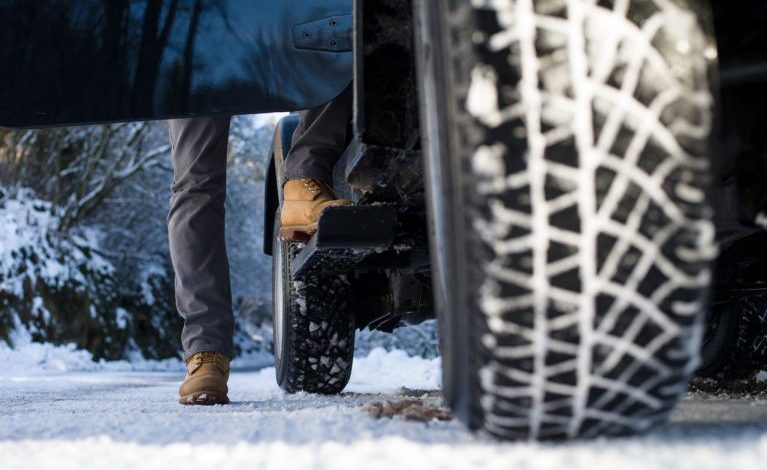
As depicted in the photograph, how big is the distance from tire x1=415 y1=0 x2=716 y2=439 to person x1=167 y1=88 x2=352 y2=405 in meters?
1.24

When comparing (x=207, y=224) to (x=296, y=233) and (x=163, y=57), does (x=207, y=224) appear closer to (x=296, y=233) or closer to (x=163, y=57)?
(x=296, y=233)

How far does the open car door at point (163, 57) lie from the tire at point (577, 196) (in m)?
1.04

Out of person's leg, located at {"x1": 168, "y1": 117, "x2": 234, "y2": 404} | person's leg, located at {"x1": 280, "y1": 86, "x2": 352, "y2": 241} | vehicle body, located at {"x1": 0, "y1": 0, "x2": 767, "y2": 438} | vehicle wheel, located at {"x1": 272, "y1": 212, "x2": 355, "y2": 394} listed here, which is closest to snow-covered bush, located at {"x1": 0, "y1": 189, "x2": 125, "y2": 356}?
vehicle wheel, located at {"x1": 272, "y1": 212, "x2": 355, "y2": 394}

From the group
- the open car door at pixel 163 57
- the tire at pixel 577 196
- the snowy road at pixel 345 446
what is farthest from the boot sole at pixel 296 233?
the tire at pixel 577 196

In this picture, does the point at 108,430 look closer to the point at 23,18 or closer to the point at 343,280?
the point at 23,18

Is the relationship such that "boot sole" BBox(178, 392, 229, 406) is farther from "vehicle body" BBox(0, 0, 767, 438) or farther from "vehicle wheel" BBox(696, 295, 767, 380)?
"vehicle wheel" BBox(696, 295, 767, 380)

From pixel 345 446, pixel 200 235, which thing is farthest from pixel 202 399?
pixel 345 446

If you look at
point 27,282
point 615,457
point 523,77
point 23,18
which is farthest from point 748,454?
point 27,282

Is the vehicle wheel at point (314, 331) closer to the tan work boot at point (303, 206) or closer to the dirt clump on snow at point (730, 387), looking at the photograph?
the tan work boot at point (303, 206)

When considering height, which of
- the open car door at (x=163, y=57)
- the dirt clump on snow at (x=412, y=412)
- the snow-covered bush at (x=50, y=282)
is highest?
the open car door at (x=163, y=57)

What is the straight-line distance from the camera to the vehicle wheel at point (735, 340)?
8.30 feet

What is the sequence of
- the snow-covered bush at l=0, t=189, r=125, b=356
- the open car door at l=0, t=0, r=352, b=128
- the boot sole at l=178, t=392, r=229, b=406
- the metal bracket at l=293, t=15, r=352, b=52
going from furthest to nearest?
the snow-covered bush at l=0, t=189, r=125, b=356, the boot sole at l=178, t=392, r=229, b=406, the metal bracket at l=293, t=15, r=352, b=52, the open car door at l=0, t=0, r=352, b=128

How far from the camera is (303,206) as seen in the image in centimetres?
206

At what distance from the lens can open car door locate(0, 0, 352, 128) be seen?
6.07 feet
